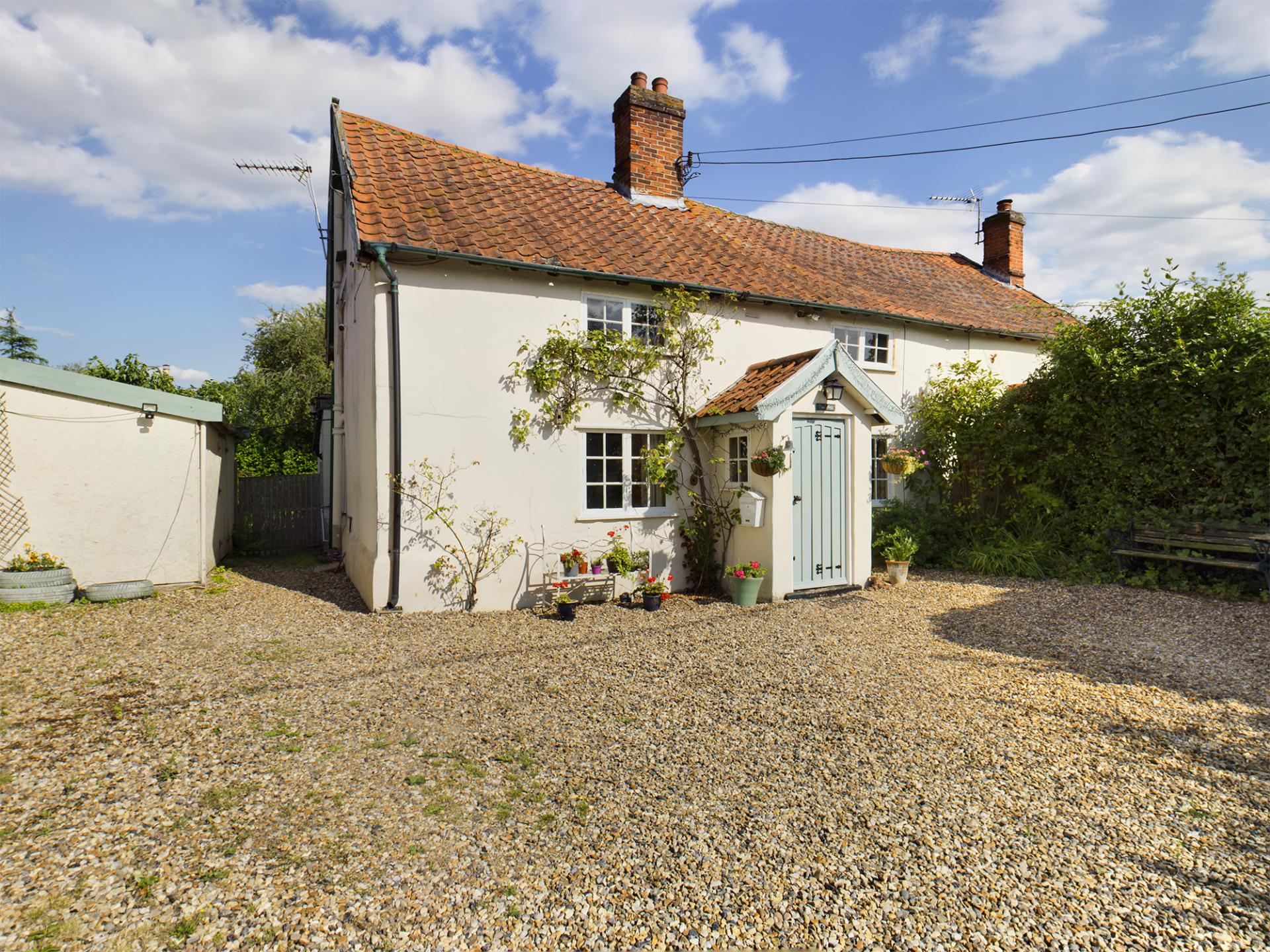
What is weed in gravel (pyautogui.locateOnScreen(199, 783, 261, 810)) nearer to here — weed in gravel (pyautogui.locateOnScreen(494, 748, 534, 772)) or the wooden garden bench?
weed in gravel (pyautogui.locateOnScreen(494, 748, 534, 772))

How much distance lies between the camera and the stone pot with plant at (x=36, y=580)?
26.9 ft

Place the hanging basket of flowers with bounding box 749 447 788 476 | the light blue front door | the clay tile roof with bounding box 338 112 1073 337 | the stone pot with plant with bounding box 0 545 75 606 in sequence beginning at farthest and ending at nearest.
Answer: the light blue front door < the clay tile roof with bounding box 338 112 1073 337 < the hanging basket of flowers with bounding box 749 447 788 476 < the stone pot with plant with bounding box 0 545 75 606

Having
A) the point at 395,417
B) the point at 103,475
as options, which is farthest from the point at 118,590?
the point at 395,417

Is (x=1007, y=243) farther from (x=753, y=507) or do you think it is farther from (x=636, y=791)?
(x=636, y=791)

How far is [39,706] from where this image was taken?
5.13m

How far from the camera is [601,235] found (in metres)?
10.4

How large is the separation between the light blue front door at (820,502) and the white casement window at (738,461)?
67 cm

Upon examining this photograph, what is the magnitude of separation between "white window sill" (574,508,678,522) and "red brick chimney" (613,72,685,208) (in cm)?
618

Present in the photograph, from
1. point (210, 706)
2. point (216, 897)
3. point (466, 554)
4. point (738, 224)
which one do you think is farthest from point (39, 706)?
point (738, 224)

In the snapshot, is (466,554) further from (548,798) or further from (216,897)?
(216,897)

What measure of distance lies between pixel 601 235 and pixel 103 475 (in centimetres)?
774

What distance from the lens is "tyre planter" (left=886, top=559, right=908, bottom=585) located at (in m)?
10.0

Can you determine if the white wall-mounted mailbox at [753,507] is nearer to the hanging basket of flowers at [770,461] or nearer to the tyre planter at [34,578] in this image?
the hanging basket of flowers at [770,461]

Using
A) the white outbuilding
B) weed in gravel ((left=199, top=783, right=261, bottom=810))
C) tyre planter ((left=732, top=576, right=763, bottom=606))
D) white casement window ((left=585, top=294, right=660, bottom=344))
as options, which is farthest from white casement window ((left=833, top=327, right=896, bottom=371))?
weed in gravel ((left=199, top=783, right=261, bottom=810))
